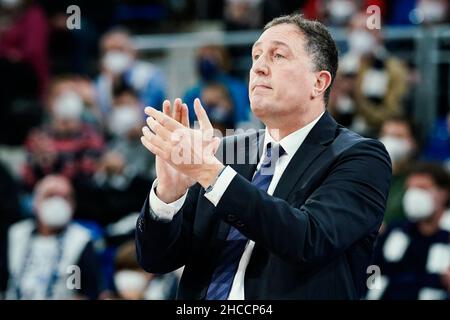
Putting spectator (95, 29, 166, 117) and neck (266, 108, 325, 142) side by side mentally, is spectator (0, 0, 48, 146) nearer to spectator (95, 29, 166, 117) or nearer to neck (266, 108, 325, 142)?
spectator (95, 29, 166, 117)

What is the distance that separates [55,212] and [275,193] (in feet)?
13.0

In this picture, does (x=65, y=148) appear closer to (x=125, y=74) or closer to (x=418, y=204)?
(x=125, y=74)

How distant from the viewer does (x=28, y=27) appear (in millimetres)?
9242

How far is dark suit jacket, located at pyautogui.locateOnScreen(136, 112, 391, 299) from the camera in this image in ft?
9.23

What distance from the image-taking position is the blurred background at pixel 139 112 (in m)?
6.31

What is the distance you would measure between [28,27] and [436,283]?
5075mm

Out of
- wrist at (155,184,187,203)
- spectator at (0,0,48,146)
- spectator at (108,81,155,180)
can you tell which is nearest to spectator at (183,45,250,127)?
spectator at (108,81,155,180)

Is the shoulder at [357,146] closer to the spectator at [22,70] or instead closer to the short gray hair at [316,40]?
the short gray hair at [316,40]

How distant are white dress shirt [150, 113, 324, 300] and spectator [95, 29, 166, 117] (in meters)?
5.22

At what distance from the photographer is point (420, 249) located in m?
6.16

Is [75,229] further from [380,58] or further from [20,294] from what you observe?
[380,58]

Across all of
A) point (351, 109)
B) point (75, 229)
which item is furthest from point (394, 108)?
point (75, 229)

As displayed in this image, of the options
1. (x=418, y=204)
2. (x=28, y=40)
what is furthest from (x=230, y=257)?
(x=28, y=40)

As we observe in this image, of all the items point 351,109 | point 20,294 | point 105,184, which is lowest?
point 20,294
